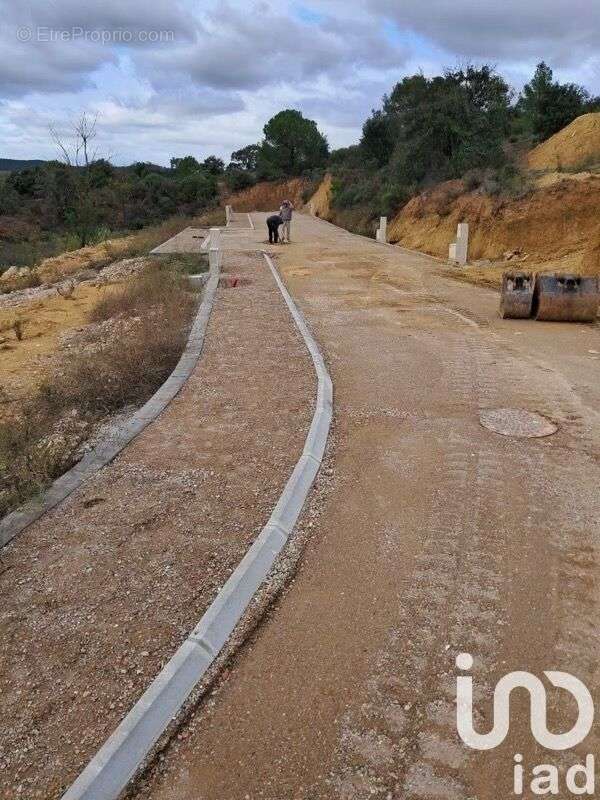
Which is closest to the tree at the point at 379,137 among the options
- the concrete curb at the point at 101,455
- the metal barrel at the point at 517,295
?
the metal barrel at the point at 517,295

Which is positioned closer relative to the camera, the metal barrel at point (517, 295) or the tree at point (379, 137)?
the metal barrel at point (517, 295)

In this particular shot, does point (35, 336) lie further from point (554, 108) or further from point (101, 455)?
point (554, 108)

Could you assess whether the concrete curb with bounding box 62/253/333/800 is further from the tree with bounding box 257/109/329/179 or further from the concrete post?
the tree with bounding box 257/109/329/179

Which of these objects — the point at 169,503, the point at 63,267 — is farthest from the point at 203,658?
the point at 63,267

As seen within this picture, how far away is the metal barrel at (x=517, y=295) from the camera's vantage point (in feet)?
32.6

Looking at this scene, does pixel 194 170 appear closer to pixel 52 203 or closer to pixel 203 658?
pixel 52 203

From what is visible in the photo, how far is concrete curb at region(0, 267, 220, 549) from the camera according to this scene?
4.04 m

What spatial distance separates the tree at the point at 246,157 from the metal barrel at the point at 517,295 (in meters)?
59.3

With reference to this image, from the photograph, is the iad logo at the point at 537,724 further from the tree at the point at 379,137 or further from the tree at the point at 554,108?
the tree at the point at 379,137

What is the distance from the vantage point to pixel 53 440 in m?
5.62

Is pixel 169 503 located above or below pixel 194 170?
below

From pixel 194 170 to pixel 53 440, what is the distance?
64.6 meters

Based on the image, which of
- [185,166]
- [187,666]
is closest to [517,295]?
[187,666]

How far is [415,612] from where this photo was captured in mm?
3143
